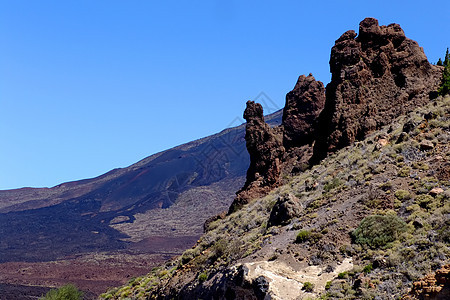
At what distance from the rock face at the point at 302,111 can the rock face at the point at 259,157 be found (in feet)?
12.8

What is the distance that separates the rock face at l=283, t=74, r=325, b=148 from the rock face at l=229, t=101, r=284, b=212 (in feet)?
12.8

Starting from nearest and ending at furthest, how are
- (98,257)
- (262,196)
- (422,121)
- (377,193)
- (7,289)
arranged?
1. (377,193)
2. (422,121)
3. (262,196)
4. (7,289)
5. (98,257)

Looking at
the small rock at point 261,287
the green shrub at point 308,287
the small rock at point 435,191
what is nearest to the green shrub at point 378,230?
the small rock at point 435,191

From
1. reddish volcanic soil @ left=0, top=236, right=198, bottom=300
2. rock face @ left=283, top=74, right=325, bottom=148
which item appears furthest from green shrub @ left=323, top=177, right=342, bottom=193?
reddish volcanic soil @ left=0, top=236, right=198, bottom=300

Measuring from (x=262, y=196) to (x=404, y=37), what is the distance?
1333 cm

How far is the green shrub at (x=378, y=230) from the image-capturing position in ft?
52.3

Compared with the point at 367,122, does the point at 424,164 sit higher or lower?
lower

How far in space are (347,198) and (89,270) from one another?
95142mm

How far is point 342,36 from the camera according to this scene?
33156 millimetres

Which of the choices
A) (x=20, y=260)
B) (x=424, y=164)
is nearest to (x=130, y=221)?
(x=20, y=260)

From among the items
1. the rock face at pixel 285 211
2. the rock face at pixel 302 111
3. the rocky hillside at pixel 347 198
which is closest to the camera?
the rocky hillside at pixel 347 198

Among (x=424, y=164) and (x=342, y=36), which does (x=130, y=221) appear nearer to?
(x=342, y=36)

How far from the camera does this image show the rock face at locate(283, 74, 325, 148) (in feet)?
122

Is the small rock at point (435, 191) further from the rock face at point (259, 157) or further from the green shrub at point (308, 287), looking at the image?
the rock face at point (259, 157)
